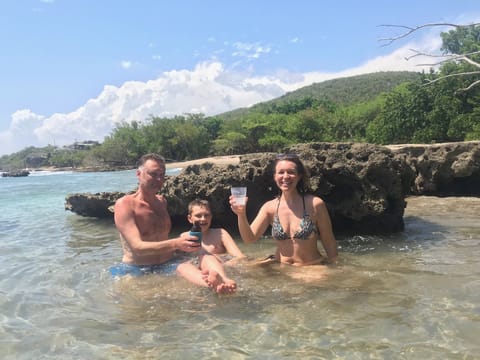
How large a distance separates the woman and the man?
1024 millimetres

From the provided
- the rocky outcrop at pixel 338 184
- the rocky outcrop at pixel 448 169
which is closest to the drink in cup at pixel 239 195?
the rocky outcrop at pixel 338 184

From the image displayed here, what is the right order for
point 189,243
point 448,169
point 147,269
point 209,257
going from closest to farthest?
1. point 189,243
2. point 209,257
3. point 147,269
4. point 448,169

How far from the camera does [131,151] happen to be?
82.7m

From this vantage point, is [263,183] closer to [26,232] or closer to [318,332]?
[318,332]

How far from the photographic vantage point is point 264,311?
422 cm

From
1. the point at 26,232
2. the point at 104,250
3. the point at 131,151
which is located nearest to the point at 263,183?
the point at 104,250

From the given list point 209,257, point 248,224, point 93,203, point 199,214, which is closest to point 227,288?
point 209,257

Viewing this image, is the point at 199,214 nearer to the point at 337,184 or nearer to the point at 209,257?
the point at 209,257

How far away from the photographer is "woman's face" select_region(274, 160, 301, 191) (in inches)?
196

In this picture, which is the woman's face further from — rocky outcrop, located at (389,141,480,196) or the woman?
rocky outcrop, located at (389,141,480,196)

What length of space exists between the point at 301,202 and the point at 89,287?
2.89 metres

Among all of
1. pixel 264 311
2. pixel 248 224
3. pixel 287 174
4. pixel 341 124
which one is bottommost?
pixel 264 311

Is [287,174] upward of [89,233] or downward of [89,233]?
upward

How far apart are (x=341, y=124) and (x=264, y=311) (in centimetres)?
5541
